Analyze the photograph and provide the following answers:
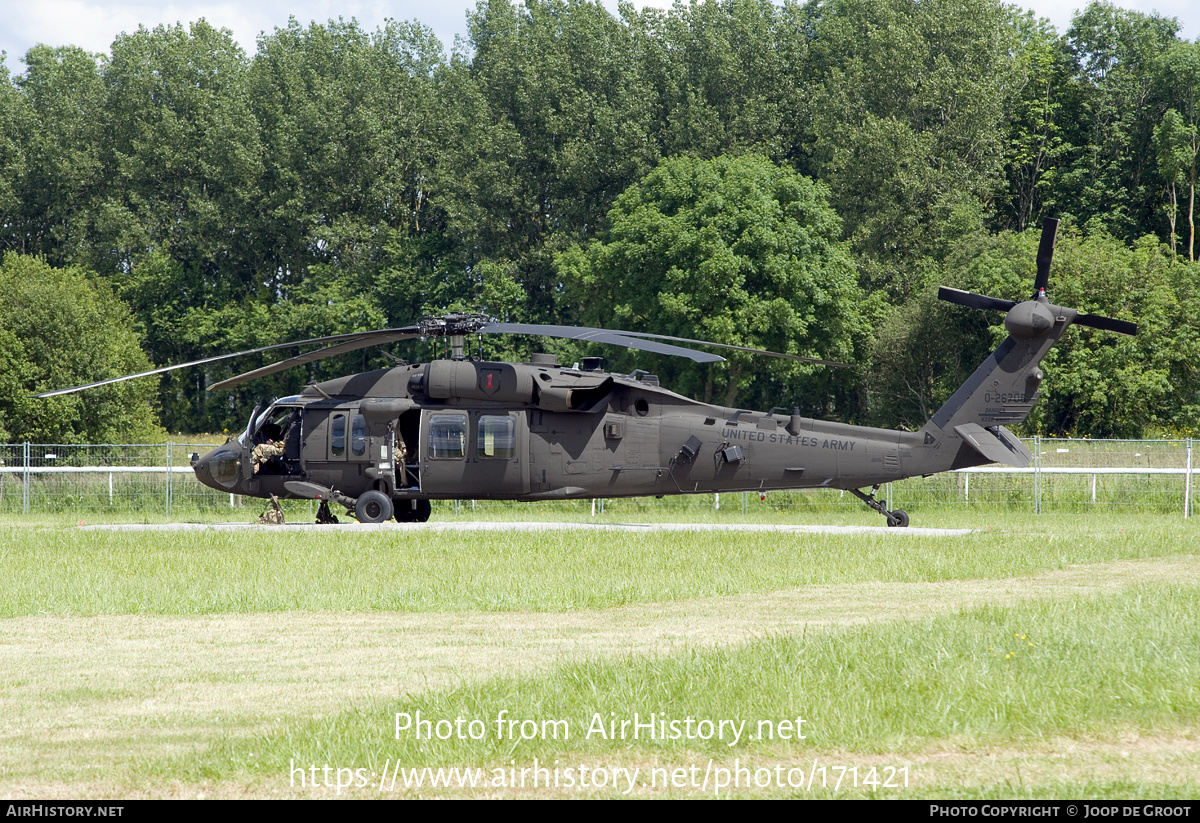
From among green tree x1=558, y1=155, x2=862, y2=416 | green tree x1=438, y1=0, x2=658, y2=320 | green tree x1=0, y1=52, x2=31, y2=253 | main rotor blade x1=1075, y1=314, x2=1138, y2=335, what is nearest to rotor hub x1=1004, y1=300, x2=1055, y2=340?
main rotor blade x1=1075, y1=314, x2=1138, y2=335

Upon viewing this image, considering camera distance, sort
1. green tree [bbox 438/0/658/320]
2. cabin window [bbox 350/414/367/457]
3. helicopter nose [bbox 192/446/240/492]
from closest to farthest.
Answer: cabin window [bbox 350/414/367/457] < helicopter nose [bbox 192/446/240/492] < green tree [bbox 438/0/658/320]

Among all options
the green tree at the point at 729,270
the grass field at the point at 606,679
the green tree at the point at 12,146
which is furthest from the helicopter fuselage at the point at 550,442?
the green tree at the point at 12,146

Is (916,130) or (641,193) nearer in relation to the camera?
(641,193)

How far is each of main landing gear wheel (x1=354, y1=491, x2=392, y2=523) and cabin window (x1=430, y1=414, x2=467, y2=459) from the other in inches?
50.9

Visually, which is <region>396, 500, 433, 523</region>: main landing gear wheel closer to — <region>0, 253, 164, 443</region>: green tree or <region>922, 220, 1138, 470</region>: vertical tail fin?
<region>922, 220, 1138, 470</region>: vertical tail fin

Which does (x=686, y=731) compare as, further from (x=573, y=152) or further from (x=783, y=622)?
(x=573, y=152)

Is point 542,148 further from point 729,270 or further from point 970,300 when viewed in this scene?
point 970,300

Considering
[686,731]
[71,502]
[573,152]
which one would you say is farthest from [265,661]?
[573,152]

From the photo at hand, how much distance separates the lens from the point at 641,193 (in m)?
53.0

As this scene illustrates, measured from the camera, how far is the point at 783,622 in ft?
35.8

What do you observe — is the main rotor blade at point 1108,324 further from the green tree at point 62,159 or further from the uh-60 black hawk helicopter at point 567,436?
the green tree at point 62,159

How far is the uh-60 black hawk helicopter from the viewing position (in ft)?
67.4

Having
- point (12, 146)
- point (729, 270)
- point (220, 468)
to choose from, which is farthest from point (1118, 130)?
point (12, 146)

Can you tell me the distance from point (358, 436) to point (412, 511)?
7.27 ft
